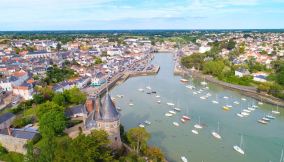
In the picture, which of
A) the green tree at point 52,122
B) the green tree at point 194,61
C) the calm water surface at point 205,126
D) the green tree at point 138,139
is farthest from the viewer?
the green tree at point 194,61

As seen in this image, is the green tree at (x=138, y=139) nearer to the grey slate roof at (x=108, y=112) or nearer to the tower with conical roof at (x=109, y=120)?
the tower with conical roof at (x=109, y=120)

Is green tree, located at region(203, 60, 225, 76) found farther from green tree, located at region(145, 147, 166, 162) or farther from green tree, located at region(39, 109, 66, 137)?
green tree, located at region(39, 109, 66, 137)

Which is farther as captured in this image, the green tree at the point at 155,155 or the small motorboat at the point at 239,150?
the small motorboat at the point at 239,150

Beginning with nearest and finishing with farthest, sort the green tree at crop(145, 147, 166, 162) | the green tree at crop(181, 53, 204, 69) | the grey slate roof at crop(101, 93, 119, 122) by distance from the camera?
the grey slate roof at crop(101, 93, 119, 122) → the green tree at crop(145, 147, 166, 162) → the green tree at crop(181, 53, 204, 69)

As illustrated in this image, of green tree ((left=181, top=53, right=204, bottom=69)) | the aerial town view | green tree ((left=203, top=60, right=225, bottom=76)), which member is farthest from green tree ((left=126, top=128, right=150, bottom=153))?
green tree ((left=181, top=53, right=204, bottom=69))

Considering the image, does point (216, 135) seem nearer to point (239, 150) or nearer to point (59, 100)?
point (239, 150)

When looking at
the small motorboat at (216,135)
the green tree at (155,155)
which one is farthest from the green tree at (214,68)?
the green tree at (155,155)

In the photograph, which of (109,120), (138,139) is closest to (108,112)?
(109,120)

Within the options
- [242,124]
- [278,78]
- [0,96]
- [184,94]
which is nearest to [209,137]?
[242,124]

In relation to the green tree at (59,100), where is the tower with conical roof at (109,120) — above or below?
above
